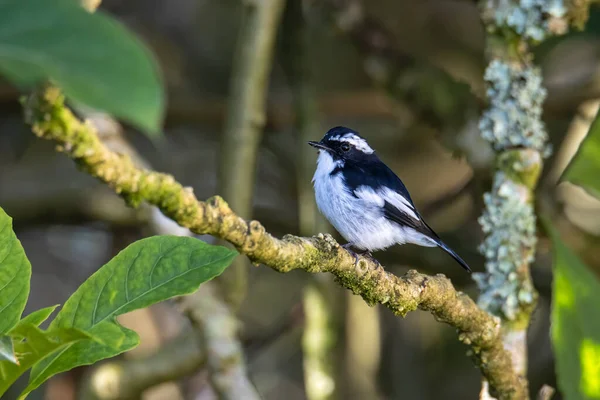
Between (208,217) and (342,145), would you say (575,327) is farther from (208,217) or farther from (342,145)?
(208,217)

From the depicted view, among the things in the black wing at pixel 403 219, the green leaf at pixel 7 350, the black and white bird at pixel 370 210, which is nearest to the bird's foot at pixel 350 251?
the black and white bird at pixel 370 210

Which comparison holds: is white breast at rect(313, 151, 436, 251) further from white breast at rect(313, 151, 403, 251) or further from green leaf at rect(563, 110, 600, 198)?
green leaf at rect(563, 110, 600, 198)

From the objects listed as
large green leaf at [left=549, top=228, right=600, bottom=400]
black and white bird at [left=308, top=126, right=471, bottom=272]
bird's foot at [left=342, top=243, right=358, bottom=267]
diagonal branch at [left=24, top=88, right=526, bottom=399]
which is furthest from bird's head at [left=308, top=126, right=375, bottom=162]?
diagonal branch at [left=24, top=88, right=526, bottom=399]

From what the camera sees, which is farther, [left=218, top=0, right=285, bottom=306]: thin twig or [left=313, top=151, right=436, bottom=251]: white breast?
[left=218, top=0, right=285, bottom=306]: thin twig

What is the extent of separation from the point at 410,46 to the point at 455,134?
160 cm

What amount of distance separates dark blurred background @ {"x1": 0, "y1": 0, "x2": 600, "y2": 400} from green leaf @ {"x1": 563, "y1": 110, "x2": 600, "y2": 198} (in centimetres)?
83

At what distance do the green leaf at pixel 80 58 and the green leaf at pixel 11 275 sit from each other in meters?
0.43

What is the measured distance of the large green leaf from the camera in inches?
94.7

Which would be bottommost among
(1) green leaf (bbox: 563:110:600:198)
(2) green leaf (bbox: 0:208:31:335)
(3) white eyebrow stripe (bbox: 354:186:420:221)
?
(2) green leaf (bbox: 0:208:31:335)

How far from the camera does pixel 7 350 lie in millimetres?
1199

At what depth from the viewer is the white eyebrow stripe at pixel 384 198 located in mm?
3113

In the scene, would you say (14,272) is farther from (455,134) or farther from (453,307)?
(455,134)

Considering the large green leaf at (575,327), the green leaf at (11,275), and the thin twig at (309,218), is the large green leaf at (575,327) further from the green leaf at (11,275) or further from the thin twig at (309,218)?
the green leaf at (11,275)

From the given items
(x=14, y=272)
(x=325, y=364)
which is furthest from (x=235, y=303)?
(x=14, y=272)
